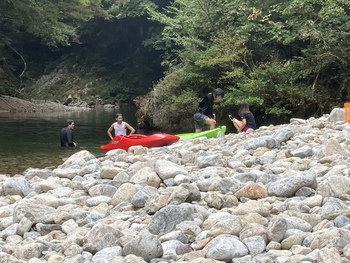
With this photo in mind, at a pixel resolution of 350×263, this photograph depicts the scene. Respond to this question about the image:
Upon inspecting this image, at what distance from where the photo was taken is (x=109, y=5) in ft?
148

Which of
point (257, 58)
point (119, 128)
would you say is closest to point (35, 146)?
point (119, 128)

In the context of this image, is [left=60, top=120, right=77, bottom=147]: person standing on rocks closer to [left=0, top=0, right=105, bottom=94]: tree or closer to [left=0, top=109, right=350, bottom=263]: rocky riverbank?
[left=0, top=109, right=350, bottom=263]: rocky riverbank

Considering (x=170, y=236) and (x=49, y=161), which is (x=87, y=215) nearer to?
(x=170, y=236)

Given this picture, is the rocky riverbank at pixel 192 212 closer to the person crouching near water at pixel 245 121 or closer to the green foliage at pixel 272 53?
the person crouching near water at pixel 245 121

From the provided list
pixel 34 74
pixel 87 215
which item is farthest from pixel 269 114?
pixel 34 74

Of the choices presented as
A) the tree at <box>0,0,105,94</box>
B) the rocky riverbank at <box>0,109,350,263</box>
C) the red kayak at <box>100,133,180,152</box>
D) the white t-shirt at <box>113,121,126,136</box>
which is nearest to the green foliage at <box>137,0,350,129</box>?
the white t-shirt at <box>113,121,126,136</box>

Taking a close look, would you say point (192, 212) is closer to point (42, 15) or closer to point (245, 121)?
point (245, 121)

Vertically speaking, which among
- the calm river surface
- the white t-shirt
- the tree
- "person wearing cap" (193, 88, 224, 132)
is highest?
the tree

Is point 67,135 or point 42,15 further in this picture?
point 42,15

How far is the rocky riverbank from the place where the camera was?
3.18 m

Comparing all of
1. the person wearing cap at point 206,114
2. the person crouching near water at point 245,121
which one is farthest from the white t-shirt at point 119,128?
the person crouching near water at point 245,121

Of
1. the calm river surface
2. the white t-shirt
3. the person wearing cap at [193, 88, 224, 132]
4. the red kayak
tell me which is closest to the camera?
the calm river surface

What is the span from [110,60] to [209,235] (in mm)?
46119

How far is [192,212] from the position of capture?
Result: 390 cm
